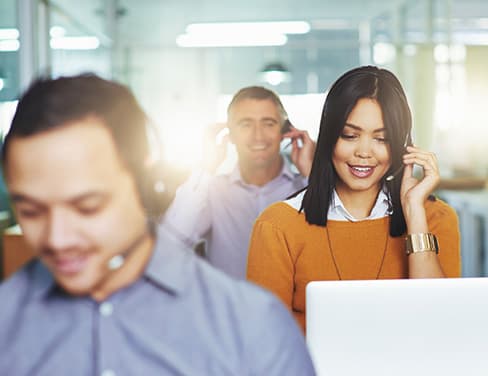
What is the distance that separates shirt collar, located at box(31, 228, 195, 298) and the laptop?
30 centimetres

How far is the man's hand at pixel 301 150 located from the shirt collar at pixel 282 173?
0.02 meters

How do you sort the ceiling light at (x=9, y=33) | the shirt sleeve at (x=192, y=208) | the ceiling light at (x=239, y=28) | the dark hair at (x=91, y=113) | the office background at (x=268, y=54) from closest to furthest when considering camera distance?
the dark hair at (x=91, y=113), the shirt sleeve at (x=192, y=208), the office background at (x=268, y=54), the ceiling light at (x=239, y=28), the ceiling light at (x=9, y=33)

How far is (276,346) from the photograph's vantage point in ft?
4.19

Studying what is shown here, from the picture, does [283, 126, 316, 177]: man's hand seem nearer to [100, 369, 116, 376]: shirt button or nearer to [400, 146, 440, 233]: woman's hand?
[400, 146, 440, 233]: woman's hand

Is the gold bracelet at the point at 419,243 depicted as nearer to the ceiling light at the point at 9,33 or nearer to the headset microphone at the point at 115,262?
the headset microphone at the point at 115,262

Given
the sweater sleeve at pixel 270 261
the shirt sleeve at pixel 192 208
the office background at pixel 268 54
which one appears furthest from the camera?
the office background at pixel 268 54

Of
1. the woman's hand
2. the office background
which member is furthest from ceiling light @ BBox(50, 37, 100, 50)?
the woman's hand

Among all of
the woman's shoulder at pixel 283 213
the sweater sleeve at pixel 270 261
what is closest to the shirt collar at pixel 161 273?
the sweater sleeve at pixel 270 261

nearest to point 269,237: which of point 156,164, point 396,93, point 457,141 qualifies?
point 396,93

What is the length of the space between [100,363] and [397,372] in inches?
24.9

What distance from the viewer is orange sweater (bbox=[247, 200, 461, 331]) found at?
1.95 meters

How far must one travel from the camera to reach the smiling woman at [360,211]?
6.29 feet

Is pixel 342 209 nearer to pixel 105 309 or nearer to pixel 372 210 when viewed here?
pixel 372 210

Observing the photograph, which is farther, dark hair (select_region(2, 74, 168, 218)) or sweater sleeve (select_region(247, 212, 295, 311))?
sweater sleeve (select_region(247, 212, 295, 311))
